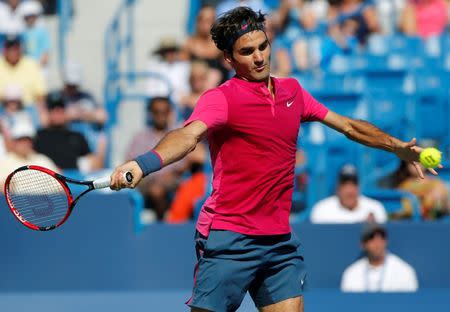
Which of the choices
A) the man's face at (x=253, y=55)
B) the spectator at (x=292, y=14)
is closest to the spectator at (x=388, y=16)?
the spectator at (x=292, y=14)

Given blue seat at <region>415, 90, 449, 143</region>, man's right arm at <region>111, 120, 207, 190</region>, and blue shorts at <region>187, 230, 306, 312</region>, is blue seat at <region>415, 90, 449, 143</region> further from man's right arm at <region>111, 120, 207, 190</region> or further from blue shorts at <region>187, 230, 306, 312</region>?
man's right arm at <region>111, 120, 207, 190</region>

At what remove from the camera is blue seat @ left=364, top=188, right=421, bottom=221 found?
7773mm

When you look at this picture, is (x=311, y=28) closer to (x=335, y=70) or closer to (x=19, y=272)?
(x=335, y=70)

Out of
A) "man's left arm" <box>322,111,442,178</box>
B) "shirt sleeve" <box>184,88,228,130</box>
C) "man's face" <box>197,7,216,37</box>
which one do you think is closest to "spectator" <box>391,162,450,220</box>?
"man's face" <box>197,7,216,37</box>

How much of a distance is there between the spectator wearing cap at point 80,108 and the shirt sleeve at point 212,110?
18.1 feet

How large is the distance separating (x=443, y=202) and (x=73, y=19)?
18.0 feet

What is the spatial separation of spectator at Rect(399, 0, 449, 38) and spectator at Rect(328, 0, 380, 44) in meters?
0.32

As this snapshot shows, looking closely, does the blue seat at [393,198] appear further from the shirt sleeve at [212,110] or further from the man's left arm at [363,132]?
the shirt sleeve at [212,110]

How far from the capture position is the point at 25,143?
8.48m

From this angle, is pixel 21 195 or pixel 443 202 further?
pixel 443 202

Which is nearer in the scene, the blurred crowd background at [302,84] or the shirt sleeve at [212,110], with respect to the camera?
the shirt sleeve at [212,110]

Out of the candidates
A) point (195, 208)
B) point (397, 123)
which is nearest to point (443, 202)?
point (397, 123)

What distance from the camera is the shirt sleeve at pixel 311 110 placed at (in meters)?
4.58

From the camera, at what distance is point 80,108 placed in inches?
405
